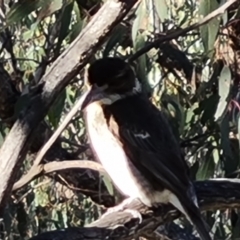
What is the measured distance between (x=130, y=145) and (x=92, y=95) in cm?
18

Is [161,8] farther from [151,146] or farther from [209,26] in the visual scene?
[151,146]

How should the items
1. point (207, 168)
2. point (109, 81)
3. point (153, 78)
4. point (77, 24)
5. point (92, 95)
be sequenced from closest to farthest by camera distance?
point (92, 95) < point (109, 81) < point (77, 24) < point (207, 168) < point (153, 78)

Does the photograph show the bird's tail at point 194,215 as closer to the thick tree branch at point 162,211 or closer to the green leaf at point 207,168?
the thick tree branch at point 162,211

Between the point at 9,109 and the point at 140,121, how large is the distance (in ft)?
2.32

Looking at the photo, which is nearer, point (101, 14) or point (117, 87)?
point (101, 14)

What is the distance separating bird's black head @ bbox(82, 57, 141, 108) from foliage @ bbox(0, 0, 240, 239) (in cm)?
12

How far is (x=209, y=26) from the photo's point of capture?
2.54m

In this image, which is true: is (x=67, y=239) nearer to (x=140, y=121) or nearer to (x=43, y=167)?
(x=43, y=167)

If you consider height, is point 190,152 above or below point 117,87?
below

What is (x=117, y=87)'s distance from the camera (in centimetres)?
269

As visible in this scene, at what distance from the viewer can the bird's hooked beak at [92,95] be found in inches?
95.1

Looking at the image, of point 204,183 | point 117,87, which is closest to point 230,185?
point 204,183

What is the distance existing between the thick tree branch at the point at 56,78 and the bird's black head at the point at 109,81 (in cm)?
27

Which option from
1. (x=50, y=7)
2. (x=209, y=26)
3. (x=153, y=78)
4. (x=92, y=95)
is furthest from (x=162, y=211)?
(x=153, y=78)
